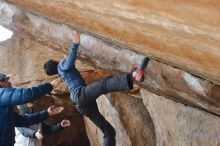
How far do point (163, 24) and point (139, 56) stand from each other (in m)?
2.71

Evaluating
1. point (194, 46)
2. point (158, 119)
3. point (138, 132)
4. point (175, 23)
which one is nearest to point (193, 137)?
point (158, 119)

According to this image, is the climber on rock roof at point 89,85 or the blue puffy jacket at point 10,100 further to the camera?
the blue puffy jacket at point 10,100

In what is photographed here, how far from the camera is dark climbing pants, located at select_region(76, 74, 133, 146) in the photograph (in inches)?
198

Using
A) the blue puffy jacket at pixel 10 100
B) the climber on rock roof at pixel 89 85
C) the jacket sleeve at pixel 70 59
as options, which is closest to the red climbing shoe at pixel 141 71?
the climber on rock roof at pixel 89 85

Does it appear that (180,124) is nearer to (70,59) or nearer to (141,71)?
(141,71)

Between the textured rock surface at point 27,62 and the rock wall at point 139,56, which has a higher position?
the rock wall at point 139,56

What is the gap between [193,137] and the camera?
21.1 feet

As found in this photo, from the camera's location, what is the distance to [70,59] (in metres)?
5.69

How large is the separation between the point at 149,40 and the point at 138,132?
14.8 feet

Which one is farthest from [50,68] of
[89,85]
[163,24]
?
[163,24]

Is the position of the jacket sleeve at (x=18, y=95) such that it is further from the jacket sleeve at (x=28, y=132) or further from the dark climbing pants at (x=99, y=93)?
the jacket sleeve at (x=28, y=132)

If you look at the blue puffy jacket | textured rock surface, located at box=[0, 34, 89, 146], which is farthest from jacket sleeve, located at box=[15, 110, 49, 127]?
textured rock surface, located at box=[0, 34, 89, 146]

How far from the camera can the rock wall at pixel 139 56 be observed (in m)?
3.32

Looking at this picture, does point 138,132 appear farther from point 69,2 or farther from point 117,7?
point 117,7
